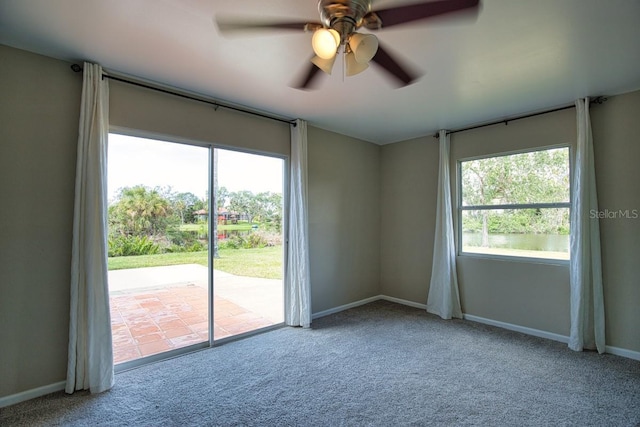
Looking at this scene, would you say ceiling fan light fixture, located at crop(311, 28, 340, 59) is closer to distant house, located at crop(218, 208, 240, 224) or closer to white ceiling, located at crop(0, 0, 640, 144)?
white ceiling, located at crop(0, 0, 640, 144)

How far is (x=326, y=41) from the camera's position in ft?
4.88

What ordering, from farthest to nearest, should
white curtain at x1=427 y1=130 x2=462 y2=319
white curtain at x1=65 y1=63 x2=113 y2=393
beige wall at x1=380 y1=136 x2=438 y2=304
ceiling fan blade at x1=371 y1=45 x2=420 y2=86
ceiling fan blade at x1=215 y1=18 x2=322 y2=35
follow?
beige wall at x1=380 y1=136 x2=438 y2=304
white curtain at x1=427 y1=130 x2=462 y2=319
white curtain at x1=65 y1=63 x2=113 y2=393
ceiling fan blade at x1=371 y1=45 x2=420 y2=86
ceiling fan blade at x1=215 y1=18 x2=322 y2=35

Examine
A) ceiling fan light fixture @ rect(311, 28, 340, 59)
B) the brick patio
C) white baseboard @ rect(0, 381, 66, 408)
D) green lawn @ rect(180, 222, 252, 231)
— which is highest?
ceiling fan light fixture @ rect(311, 28, 340, 59)

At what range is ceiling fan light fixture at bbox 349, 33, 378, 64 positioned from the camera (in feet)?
5.07

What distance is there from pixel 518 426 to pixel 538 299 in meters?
1.97

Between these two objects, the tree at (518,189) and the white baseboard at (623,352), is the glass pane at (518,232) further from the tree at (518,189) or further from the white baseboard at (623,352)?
the white baseboard at (623,352)

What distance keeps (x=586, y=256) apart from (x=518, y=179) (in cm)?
111

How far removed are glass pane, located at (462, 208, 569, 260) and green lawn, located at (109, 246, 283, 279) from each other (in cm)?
260

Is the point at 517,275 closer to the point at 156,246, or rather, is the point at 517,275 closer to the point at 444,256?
the point at 444,256

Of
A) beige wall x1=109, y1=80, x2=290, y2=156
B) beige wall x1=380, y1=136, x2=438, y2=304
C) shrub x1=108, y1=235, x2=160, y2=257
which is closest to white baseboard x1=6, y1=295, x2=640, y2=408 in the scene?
beige wall x1=380, y1=136, x2=438, y2=304

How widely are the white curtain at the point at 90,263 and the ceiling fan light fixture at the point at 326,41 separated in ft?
6.45

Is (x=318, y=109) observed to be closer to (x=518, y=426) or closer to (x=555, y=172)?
(x=555, y=172)

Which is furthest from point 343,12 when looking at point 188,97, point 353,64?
point 188,97

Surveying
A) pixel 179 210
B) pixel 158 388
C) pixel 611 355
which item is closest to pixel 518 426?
pixel 611 355
